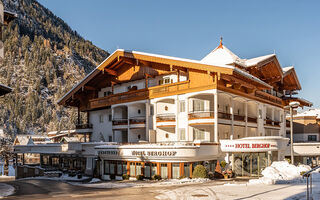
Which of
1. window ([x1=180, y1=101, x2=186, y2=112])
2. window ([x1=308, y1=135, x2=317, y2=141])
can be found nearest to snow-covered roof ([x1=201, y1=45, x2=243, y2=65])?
window ([x1=180, y1=101, x2=186, y2=112])

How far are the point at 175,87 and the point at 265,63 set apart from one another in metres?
13.9

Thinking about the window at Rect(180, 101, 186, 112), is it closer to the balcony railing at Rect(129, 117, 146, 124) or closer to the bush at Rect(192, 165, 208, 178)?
the balcony railing at Rect(129, 117, 146, 124)

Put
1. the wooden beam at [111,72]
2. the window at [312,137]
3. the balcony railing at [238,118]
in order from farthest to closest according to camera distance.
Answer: the window at [312,137] < the wooden beam at [111,72] < the balcony railing at [238,118]

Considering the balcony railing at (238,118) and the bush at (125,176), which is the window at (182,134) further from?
the bush at (125,176)

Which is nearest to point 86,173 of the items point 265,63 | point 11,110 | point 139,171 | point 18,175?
point 139,171

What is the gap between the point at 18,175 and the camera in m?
58.3

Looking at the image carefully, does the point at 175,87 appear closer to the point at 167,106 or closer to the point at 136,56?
the point at 167,106

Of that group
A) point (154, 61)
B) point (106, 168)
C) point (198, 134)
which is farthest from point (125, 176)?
point (154, 61)

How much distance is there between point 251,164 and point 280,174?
6.82 metres

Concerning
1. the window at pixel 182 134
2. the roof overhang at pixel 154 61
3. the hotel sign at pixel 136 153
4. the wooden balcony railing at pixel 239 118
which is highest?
the roof overhang at pixel 154 61

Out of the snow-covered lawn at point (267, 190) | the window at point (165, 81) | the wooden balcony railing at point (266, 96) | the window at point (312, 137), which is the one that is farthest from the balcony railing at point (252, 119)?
the window at point (312, 137)

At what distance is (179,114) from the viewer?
133 feet

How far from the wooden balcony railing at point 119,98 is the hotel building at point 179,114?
142 millimetres

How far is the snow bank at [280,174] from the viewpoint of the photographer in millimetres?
25453
